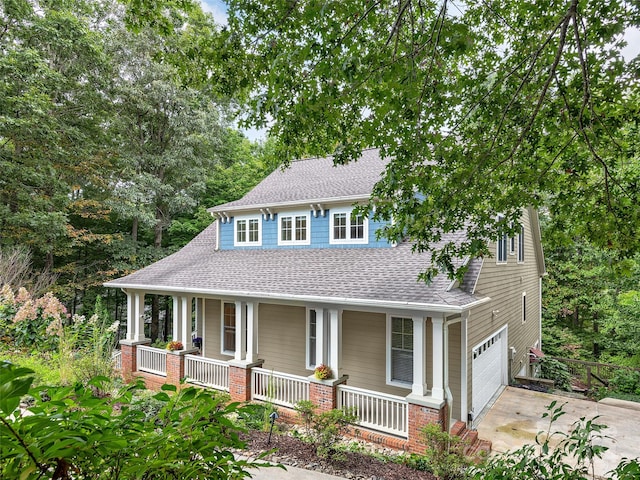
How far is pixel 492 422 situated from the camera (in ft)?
26.0

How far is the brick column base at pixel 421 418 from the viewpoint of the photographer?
636 cm

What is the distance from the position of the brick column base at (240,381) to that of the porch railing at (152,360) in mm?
2473

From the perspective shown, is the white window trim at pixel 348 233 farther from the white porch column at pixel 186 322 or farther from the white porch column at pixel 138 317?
the white porch column at pixel 138 317

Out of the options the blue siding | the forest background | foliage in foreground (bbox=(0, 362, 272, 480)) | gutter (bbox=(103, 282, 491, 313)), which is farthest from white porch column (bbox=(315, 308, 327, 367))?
the forest background

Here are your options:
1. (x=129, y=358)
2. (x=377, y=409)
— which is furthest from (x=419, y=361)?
(x=129, y=358)

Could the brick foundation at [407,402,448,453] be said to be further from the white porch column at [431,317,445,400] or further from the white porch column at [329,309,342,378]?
the white porch column at [329,309,342,378]

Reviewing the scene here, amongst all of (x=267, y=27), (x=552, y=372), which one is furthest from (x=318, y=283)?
(x=552, y=372)

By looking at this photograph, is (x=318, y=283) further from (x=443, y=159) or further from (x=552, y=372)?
(x=552, y=372)

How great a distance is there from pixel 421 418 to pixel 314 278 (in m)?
3.86

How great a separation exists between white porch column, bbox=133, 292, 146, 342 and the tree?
9094 mm

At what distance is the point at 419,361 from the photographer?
690 centimetres

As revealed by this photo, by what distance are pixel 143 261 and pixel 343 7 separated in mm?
17226

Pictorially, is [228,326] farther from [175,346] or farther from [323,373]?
[323,373]

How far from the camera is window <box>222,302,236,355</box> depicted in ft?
38.3
